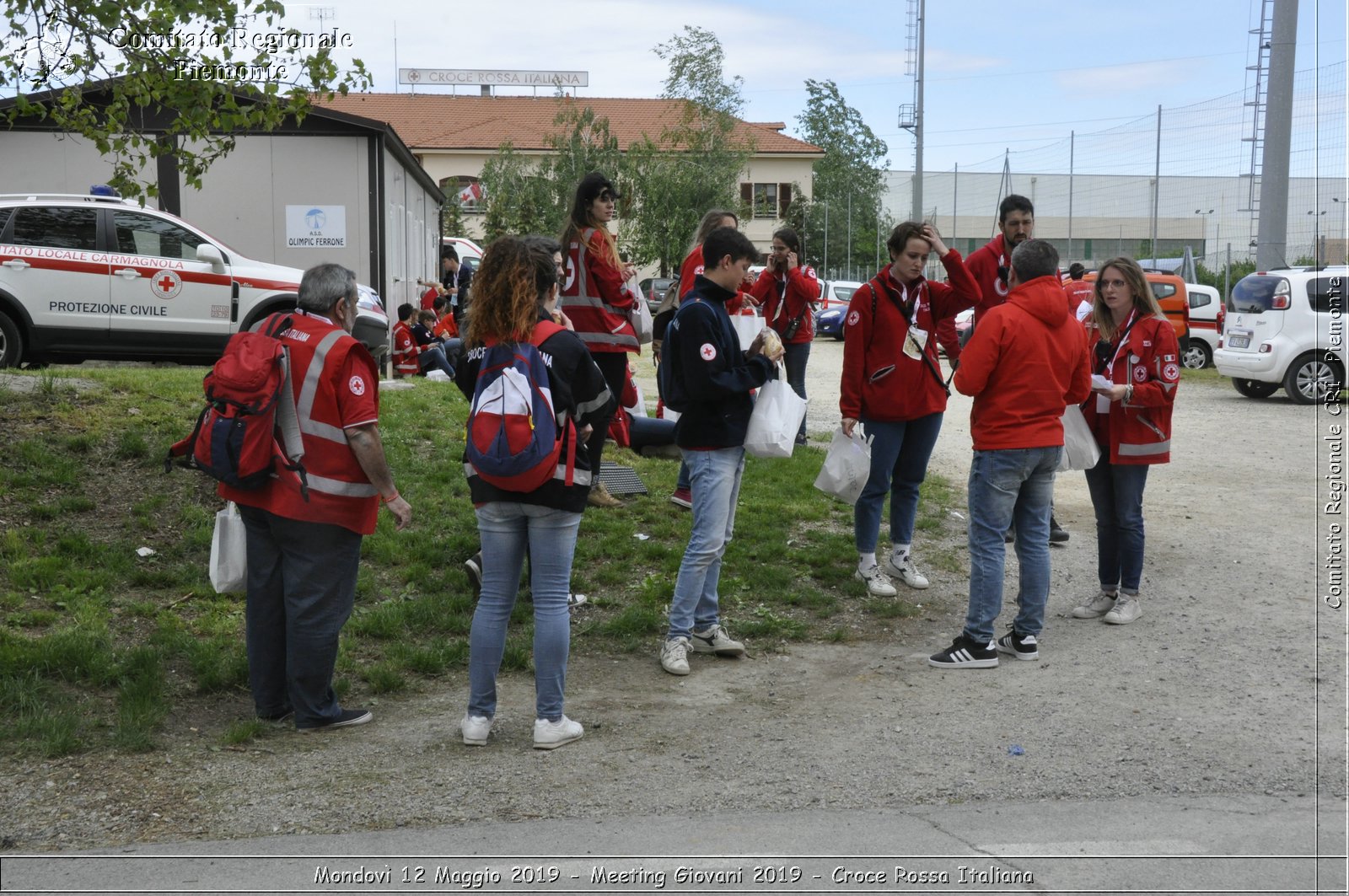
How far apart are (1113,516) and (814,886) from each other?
12.6 ft

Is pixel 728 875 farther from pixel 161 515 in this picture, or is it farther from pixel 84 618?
pixel 161 515

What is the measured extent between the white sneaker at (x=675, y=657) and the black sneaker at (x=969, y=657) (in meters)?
1.21

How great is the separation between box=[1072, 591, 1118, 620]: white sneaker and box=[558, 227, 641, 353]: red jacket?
2870 mm

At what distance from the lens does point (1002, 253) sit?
766 centimetres

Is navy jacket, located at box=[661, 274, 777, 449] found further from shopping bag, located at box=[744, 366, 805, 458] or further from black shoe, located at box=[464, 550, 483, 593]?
black shoe, located at box=[464, 550, 483, 593]

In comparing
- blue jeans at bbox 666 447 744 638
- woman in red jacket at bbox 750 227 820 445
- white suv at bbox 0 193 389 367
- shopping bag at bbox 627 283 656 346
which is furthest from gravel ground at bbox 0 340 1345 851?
white suv at bbox 0 193 389 367

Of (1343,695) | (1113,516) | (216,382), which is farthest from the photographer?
(1113,516)

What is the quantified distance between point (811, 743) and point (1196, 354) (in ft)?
68.3

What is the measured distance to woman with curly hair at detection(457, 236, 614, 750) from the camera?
4703mm

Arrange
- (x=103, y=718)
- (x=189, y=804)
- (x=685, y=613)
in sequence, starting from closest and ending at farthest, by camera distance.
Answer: (x=189, y=804)
(x=103, y=718)
(x=685, y=613)

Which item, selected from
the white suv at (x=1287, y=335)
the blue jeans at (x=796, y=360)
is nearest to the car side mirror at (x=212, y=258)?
the blue jeans at (x=796, y=360)

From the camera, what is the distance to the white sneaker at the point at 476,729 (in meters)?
4.87

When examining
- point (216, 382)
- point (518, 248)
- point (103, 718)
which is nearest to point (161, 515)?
point (103, 718)

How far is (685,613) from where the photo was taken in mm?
5969
